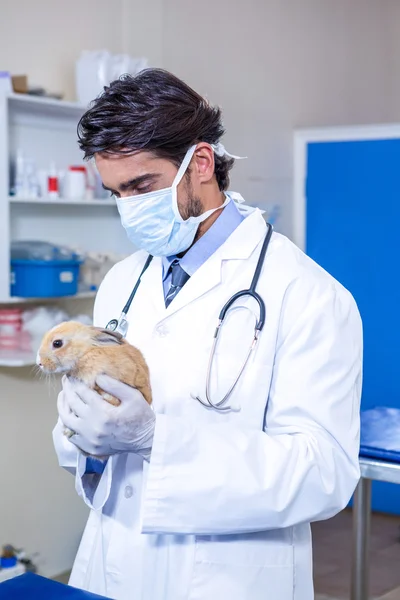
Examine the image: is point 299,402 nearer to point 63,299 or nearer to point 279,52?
point 63,299

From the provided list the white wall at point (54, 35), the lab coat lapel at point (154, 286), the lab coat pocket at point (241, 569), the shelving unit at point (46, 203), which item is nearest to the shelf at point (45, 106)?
the shelving unit at point (46, 203)

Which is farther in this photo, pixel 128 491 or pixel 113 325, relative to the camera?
pixel 113 325

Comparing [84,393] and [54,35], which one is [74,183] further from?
[84,393]

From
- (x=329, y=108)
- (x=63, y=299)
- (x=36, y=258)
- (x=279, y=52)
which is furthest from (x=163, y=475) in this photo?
(x=329, y=108)

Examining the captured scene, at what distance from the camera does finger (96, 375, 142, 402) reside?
1306mm

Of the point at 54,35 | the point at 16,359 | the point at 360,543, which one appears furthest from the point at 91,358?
the point at 54,35

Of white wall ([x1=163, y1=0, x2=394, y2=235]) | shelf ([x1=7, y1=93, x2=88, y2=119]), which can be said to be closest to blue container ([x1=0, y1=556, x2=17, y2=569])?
shelf ([x1=7, y1=93, x2=88, y2=119])

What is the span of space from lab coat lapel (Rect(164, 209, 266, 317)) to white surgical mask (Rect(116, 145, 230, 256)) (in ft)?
0.21

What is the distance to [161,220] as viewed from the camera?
5.03 ft

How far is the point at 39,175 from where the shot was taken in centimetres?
312

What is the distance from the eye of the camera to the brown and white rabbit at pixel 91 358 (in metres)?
1.33

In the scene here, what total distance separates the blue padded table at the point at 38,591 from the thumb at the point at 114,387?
0.30 m

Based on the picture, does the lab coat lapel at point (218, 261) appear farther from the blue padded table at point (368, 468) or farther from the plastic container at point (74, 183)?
the plastic container at point (74, 183)

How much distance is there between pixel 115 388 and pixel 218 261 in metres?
0.35
